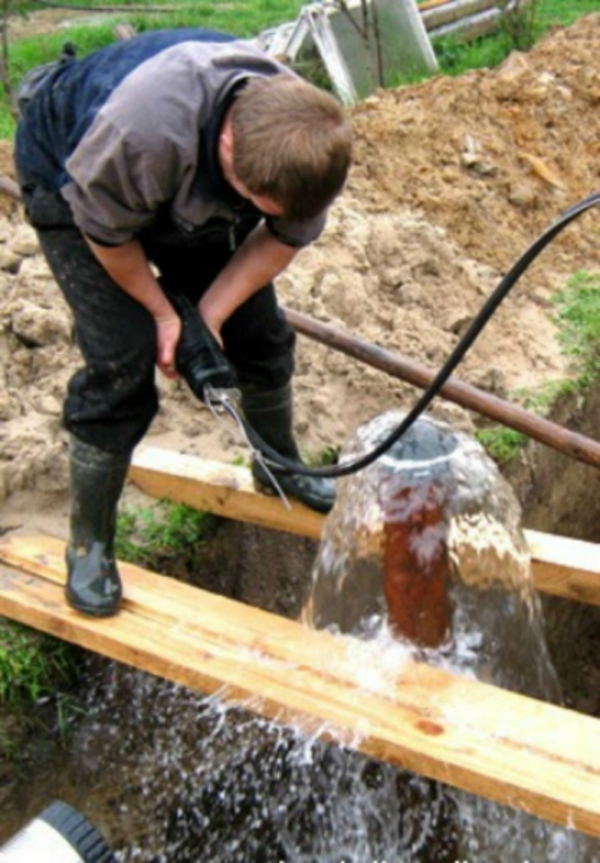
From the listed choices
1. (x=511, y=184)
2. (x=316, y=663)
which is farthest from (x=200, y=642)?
(x=511, y=184)

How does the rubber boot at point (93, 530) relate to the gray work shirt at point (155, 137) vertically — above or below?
below

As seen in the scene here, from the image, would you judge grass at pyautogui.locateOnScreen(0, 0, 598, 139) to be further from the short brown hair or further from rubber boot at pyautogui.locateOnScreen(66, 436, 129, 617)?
the short brown hair

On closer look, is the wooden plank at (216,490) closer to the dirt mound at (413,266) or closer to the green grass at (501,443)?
the dirt mound at (413,266)

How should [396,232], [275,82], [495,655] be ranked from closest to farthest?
[275,82]
[495,655]
[396,232]

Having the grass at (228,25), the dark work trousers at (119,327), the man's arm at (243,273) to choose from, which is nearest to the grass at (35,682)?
the dark work trousers at (119,327)

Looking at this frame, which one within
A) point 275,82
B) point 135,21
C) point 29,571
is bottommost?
point 135,21

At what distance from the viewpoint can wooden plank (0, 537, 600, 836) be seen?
7.17 feet

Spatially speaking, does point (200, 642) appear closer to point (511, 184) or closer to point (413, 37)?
point (511, 184)

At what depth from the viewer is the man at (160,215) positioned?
2137mm

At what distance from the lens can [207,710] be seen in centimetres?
315

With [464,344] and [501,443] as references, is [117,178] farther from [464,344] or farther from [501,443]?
[501,443]

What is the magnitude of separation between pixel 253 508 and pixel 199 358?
0.89 m

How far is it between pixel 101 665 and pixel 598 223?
3.69 meters

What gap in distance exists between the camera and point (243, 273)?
8.65 ft
